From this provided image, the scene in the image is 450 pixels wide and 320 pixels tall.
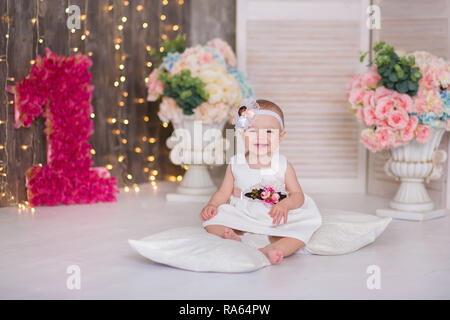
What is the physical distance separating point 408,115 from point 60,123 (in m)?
1.84

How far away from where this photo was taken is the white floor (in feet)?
5.57

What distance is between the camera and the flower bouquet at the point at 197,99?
10.7 feet

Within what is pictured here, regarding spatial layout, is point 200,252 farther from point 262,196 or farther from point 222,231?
point 262,196

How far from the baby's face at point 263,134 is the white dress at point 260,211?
0.08m

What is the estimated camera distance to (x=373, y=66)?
3.02 m

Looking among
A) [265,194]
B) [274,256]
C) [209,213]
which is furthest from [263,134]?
[274,256]

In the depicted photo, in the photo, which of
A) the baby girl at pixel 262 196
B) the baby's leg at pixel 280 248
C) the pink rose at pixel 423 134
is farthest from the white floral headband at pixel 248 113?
the pink rose at pixel 423 134

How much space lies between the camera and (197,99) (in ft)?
10.7

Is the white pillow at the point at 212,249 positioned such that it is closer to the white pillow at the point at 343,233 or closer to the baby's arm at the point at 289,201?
the white pillow at the point at 343,233

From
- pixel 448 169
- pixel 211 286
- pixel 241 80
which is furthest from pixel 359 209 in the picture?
pixel 211 286

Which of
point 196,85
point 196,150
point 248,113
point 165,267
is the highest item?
point 196,85

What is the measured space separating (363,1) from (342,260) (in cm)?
208

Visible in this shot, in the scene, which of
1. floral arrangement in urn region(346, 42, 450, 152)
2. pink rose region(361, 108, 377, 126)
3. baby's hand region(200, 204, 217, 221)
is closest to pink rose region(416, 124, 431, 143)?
floral arrangement in urn region(346, 42, 450, 152)

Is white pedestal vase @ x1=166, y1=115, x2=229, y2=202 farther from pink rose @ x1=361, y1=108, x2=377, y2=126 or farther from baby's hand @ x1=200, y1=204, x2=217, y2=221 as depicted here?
baby's hand @ x1=200, y1=204, x2=217, y2=221
